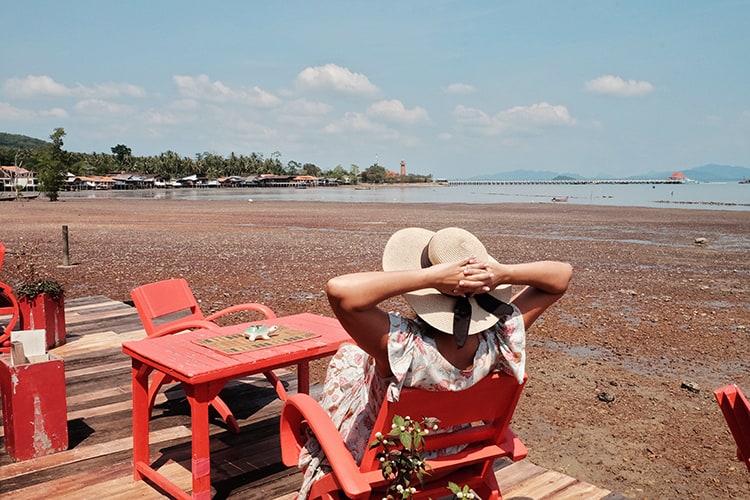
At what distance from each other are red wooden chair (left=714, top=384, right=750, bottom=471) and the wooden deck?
1127mm

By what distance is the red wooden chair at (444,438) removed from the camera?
2.15 meters

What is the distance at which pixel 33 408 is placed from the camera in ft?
11.6

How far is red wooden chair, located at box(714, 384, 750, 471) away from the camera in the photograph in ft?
7.15

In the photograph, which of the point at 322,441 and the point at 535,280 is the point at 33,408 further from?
the point at 535,280

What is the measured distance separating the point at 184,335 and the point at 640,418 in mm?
3713

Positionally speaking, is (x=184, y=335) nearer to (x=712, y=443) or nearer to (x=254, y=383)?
(x=254, y=383)

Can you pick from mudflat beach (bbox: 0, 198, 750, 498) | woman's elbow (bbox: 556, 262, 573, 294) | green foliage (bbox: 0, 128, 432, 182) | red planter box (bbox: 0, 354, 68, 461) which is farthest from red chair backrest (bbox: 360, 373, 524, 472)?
green foliage (bbox: 0, 128, 432, 182)

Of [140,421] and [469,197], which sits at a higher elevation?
[140,421]

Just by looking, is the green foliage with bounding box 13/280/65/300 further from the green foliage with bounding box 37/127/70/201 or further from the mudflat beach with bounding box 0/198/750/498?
the green foliage with bounding box 37/127/70/201

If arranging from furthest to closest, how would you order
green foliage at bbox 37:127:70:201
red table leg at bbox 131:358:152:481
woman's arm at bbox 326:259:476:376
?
green foliage at bbox 37:127:70:201 → red table leg at bbox 131:358:152:481 → woman's arm at bbox 326:259:476:376

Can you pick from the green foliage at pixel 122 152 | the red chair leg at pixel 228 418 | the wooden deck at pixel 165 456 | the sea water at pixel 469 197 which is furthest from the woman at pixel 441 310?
the green foliage at pixel 122 152

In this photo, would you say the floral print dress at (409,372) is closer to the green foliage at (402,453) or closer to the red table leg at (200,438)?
the green foliage at (402,453)

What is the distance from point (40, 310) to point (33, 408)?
230cm

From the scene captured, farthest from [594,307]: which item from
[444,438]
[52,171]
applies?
[52,171]
